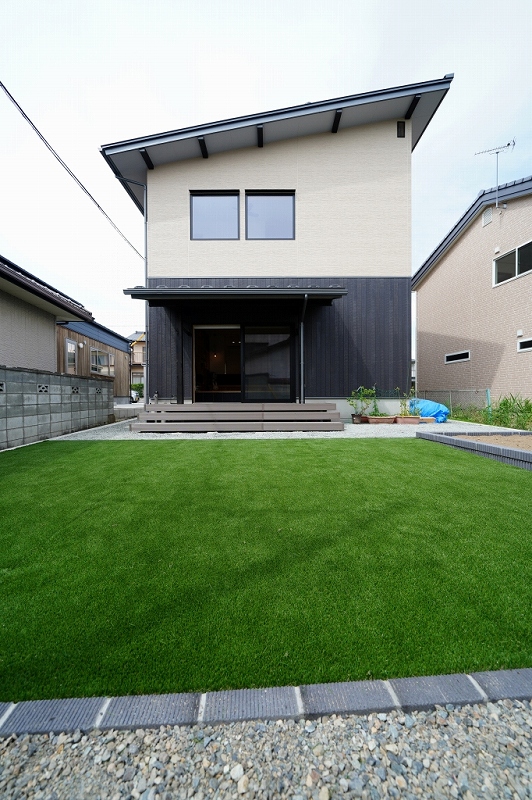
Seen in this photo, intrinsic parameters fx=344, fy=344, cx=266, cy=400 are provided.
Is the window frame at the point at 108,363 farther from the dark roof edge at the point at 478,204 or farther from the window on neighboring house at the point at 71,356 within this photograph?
the dark roof edge at the point at 478,204

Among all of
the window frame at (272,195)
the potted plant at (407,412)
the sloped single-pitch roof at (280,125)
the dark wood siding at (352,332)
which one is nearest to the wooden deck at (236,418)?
the dark wood siding at (352,332)

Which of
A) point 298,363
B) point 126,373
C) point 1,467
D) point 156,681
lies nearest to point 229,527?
point 156,681

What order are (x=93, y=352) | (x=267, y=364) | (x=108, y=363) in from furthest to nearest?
(x=108, y=363), (x=93, y=352), (x=267, y=364)

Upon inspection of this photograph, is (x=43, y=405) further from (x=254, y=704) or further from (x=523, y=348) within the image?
(x=523, y=348)

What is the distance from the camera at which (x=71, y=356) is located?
12.2m

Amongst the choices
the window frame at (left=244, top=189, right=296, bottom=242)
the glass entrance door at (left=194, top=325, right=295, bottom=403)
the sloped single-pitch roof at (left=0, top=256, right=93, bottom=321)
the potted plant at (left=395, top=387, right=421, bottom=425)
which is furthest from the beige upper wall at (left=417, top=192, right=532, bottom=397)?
the sloped single-pitch roof at (left=0, top=256, right=93, bottom=321)

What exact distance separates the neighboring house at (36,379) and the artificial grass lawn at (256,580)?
7.96ft

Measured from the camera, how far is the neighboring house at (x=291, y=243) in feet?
26.9

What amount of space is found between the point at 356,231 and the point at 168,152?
482cm

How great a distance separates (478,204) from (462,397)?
572 centimetres

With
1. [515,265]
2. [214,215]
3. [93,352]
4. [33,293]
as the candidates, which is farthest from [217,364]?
[515,265]

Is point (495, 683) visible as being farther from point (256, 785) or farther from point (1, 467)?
point (1, 467)

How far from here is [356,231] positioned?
828 centimetres

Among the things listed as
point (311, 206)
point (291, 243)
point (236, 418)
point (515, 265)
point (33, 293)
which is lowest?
point (236, 418)
